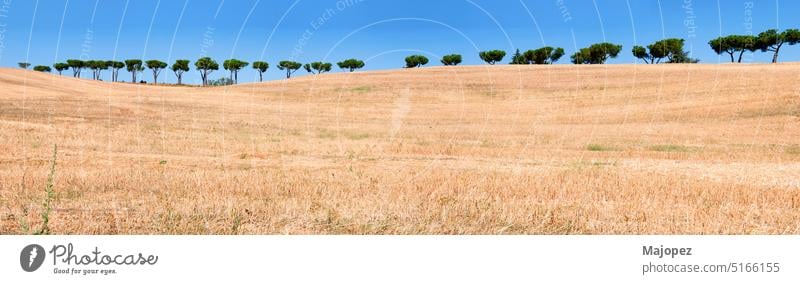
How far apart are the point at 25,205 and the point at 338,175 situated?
6710 millimetres

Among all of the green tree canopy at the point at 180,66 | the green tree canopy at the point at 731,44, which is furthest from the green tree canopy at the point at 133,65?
the green tree canopy at the point at 731,44

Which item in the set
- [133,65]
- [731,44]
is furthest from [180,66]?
[731,44]

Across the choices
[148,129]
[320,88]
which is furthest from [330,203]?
[320,88]

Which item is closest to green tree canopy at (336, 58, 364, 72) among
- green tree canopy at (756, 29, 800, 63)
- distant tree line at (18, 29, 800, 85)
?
distant tree line at (18, 29, 800, 85)

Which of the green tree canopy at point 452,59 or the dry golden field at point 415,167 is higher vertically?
the green tree canopy at point 452,59

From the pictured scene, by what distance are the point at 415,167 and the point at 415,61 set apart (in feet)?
274

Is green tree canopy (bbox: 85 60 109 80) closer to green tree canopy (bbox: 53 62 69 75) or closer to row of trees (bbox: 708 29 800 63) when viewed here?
green tree canopy (bbox: 53 62 69 75)

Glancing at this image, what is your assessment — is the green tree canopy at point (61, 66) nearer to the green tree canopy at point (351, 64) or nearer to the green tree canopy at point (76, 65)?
the green tree canopy at point (76, 65)

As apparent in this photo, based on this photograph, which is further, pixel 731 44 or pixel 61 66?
pixel 61 66

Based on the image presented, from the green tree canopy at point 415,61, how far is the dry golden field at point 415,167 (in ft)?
144

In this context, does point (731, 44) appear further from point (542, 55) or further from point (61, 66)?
point (61, 66)

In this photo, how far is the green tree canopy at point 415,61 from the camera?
3971 inches

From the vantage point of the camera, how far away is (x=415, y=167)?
1908cm

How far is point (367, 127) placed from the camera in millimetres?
41125
